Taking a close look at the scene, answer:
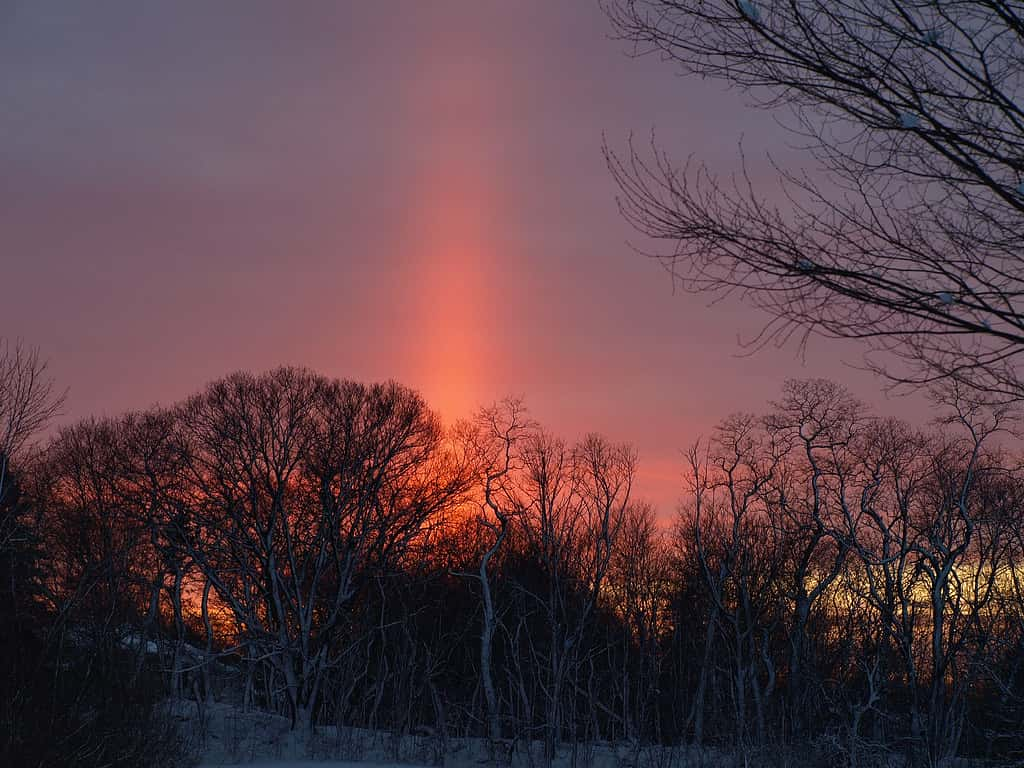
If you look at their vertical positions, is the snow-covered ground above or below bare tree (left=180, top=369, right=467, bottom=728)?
below

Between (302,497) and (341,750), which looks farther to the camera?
(302,497)

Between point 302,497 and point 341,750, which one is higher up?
point 302,497

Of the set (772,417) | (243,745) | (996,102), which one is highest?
(772,417)

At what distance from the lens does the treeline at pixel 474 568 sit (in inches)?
1383

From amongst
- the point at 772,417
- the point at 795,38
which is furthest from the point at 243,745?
the point at 795,38

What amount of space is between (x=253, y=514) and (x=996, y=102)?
32754mm

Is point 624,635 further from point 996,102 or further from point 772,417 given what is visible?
point 996,102

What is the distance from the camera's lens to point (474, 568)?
44.6 metres

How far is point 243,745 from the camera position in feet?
109

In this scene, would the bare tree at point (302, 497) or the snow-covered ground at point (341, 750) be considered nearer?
the snow-covered ground at point (341, 750)

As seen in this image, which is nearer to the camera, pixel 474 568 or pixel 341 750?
pixel 341 750

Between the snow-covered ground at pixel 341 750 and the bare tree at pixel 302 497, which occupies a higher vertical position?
the bare tree at pixel 302 497

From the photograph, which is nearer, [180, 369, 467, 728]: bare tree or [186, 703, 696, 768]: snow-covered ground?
[186, 703, 696, 768]: snow-covered ground

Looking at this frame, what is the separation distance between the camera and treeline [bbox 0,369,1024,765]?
3512 cm
